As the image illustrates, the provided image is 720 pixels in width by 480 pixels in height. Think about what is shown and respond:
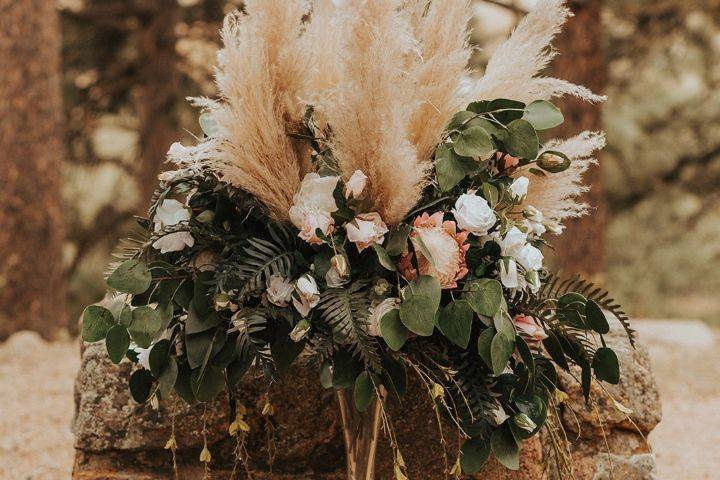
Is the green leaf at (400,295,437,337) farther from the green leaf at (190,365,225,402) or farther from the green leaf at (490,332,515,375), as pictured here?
the green leaf at (190,365,225,402)

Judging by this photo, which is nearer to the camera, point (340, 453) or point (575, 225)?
point (340, 453)

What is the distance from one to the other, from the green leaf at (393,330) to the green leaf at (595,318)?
→ 0.42m

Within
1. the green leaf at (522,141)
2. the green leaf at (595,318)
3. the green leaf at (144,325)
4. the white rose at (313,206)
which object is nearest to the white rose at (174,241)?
the green leaf at (144,325)

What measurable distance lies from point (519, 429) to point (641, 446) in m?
0.77

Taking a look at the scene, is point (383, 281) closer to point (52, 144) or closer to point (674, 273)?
point (52, 144)

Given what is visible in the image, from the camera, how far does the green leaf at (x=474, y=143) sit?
1505mm

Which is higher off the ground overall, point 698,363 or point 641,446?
point 698,363

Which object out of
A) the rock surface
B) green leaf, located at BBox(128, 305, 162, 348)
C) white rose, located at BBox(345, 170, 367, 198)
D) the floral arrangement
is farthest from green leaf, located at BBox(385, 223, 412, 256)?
the rock surface

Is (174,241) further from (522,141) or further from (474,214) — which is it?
(522,141)

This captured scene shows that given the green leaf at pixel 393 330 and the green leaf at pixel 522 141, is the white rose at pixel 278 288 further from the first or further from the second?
the green leaf at pixel 522 141

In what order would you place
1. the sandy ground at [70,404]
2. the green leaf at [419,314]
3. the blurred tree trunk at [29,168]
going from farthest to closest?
the blurred tree trunk at [29,168] < the sandy ground at [70,404] < the green leaf at [419,314]

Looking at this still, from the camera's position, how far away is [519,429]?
1.58 meters

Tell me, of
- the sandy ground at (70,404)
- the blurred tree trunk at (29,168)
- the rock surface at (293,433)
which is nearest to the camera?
the rock surface at (293,433)

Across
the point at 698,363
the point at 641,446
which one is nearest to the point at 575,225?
the point at 698,363
